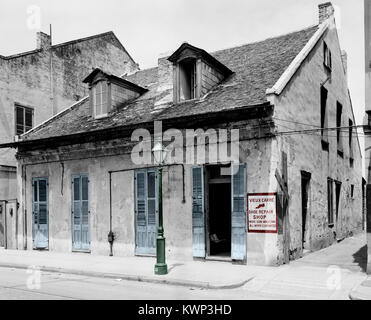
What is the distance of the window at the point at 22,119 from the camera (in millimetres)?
19484

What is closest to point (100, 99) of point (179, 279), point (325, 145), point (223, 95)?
point (223, 95)

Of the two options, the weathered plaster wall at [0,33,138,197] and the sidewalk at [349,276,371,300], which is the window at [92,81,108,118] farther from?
the sidewalk at [349,276,371,300]

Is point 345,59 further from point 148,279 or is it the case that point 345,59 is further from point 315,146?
point 148,279

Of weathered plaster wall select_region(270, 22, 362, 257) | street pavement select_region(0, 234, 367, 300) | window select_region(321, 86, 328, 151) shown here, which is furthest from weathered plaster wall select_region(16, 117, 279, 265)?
window select_region(321, 86, 328, 151)

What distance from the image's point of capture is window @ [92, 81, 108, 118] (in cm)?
1614

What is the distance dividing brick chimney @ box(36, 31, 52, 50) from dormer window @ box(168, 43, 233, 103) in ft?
30.1

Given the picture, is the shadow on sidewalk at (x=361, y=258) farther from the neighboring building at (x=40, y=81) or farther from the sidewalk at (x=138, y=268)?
the neighboring building at (x=40, y=81)

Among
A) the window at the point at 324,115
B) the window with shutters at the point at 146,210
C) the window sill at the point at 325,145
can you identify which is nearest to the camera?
the window with shutters at the point at 146,210

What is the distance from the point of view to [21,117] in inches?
776

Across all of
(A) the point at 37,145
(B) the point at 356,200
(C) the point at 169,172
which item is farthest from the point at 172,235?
(B) the point at 356,200

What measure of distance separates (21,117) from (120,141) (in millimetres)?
7751

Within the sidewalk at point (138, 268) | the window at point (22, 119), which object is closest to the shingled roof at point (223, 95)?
the window at point (22, 119)

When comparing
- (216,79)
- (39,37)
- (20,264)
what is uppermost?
(39,37)
